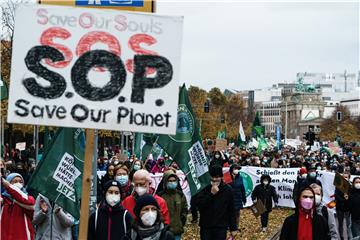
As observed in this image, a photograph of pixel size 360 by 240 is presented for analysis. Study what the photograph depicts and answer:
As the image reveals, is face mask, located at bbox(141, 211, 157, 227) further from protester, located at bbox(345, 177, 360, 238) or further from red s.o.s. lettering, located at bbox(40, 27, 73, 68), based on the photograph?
protester, located at bbox(345, 177, 360, 238)

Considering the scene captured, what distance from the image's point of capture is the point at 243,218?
23078mm

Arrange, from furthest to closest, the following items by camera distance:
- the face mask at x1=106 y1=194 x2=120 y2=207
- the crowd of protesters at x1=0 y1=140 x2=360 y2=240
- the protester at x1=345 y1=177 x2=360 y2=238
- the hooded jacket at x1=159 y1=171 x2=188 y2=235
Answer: the protester at x1=345 y1=177 x2=360 y2=238 < the hooded jacket at x1=159 y1=171 x2=188 y2=235 < the face mask at x1=106 y1=194 x2=120 y2=207 < the crowd of protesters at x1=0 y1=140 x2=360 y2=240

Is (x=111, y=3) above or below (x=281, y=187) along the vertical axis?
above

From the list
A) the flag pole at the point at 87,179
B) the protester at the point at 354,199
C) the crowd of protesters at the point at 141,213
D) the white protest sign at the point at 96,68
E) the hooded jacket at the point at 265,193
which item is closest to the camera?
the white protest sign at the point at 96,68

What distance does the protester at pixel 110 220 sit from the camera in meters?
8.15

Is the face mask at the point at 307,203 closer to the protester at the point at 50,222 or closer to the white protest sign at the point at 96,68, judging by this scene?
the protester at the point at 50,222

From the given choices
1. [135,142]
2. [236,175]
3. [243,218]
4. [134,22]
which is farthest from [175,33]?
[135,142]

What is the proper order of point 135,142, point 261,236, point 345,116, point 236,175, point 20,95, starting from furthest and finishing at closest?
point 345,116 → point 135,142 → point 236,175 → point 261,236 → point 20,95

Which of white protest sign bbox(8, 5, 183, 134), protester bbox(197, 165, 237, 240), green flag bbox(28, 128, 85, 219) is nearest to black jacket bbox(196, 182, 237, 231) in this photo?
protester bbox(197, 165, 237, 240)

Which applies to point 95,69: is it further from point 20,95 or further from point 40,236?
point 40,236

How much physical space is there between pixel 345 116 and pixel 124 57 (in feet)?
387

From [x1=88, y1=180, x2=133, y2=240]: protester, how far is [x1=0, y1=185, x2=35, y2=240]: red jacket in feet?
5.41

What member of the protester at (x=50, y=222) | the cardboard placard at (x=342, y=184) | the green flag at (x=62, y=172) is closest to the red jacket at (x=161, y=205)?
the protester at (x=50, y=222)

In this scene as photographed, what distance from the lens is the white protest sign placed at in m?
6.66
